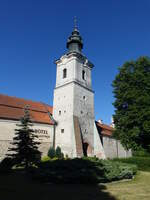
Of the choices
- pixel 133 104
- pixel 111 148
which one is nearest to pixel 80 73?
pixel 133 104

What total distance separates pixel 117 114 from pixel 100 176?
10.5m

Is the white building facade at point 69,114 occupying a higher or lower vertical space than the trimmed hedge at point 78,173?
higher

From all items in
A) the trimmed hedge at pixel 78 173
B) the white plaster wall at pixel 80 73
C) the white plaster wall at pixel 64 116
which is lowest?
the trimmed hedge at pixel 78 173

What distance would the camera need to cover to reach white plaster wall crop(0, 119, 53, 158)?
20.2 metres

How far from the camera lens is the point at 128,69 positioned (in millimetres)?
20969

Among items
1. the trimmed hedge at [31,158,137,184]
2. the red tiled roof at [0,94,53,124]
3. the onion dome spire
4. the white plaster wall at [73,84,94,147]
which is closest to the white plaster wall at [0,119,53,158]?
the red tiled roof at [0,94,53,124]

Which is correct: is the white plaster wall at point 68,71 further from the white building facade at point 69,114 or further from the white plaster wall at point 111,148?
the white plaster wall at point 111,148

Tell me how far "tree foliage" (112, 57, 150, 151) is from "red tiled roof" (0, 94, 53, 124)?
A: 10342mm

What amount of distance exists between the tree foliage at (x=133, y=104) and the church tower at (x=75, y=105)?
5930mm

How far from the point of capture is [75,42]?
28438 mm

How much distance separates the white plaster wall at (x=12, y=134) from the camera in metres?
20.2

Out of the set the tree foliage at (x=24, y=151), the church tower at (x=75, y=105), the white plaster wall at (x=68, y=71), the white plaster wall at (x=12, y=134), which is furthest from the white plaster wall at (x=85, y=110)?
the tree foliage at (x=24, y=151)

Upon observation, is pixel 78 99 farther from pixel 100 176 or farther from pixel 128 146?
pixel 100 176

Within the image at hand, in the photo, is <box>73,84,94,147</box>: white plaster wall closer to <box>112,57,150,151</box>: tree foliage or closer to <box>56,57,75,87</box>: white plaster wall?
<box>56,57,75,87</box>: white plaster wall
